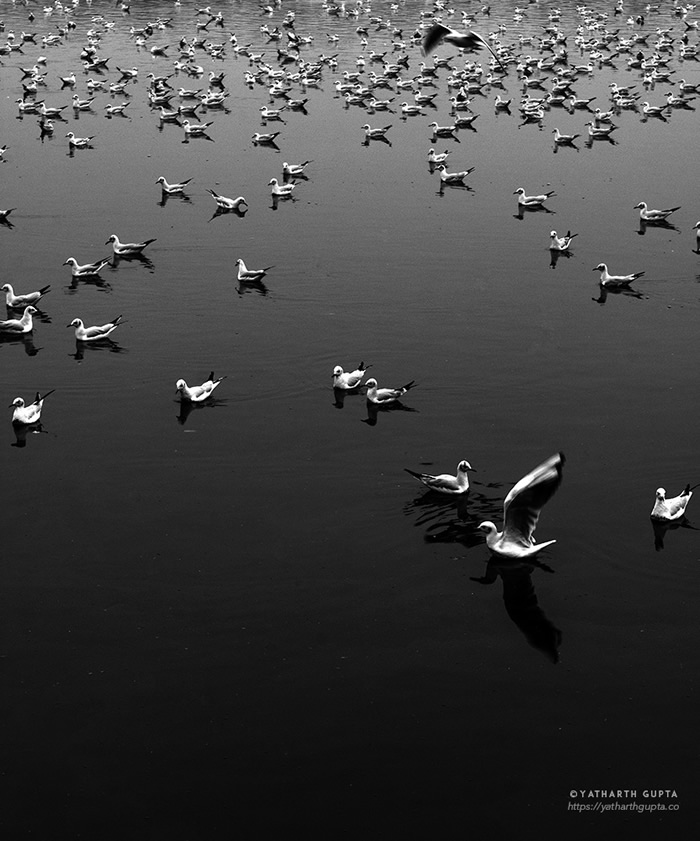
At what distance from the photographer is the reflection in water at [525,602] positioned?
18141mm

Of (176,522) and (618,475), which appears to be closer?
(176,522)

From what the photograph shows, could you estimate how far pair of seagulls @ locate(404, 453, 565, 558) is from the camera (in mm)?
18531

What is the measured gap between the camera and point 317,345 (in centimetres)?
2962

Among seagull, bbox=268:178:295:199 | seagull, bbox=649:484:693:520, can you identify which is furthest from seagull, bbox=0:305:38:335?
seagull, bbox=649:484:693:520

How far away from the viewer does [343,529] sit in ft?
69.1

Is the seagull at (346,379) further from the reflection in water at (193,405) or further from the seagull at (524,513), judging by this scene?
the seagull at (524,513)

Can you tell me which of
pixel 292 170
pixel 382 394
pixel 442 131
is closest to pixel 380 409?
pixel 382 394

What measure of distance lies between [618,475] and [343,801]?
10.3 metres

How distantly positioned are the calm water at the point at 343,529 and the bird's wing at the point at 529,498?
33.4 inches

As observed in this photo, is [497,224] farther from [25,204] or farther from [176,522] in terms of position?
[176,522]

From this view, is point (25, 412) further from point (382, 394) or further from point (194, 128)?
point (194, 128)

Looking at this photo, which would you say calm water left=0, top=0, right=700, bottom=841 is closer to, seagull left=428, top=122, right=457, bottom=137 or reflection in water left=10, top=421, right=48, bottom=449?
reflection in water left=10, top=421, right=48, bottom=449

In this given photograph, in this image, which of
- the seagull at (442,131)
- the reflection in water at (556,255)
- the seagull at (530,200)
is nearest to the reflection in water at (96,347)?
the reflection in water at (556,255)

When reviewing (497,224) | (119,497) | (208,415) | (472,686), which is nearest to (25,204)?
(497,224)
